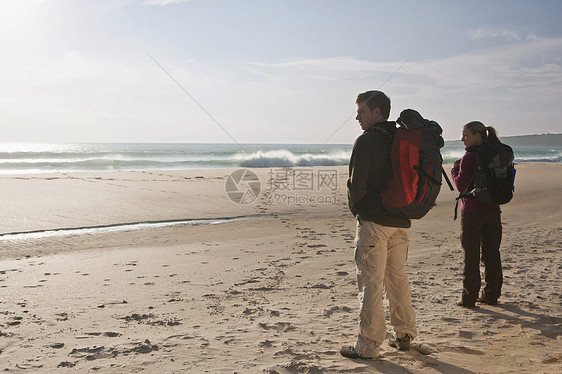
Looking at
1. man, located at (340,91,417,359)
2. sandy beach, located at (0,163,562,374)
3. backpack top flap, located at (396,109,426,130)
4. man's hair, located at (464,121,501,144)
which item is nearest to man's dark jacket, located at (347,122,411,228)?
man, located at (340,91,417,359)

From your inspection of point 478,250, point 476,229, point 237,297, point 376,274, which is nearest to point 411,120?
point 376,274

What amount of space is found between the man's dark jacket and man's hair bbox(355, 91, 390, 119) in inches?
3.9

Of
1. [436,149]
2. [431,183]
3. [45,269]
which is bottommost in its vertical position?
[45,269]

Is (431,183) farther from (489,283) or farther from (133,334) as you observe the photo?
(133,334)

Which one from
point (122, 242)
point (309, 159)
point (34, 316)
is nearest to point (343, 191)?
point (122, 242)

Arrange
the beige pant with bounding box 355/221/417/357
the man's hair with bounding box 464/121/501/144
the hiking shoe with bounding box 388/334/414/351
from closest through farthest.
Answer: the beige pant with bounding box 355/221/417/357, the hiking shoe with bounding box 388/334/414/351, the man's hair with bounding box 464/121/501/144

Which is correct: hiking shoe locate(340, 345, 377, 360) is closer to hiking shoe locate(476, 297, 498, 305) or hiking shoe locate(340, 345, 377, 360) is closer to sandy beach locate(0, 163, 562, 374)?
sandy beach locate(0, 163, 562, 374)

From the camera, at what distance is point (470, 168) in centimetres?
467

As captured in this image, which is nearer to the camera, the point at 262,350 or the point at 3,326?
the point at 262,350

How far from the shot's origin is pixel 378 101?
135 inches

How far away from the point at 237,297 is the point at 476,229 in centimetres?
258

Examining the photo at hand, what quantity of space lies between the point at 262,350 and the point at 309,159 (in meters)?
35.1

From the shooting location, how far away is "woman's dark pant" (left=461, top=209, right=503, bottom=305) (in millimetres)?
4746

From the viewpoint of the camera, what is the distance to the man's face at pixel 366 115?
345 cm
